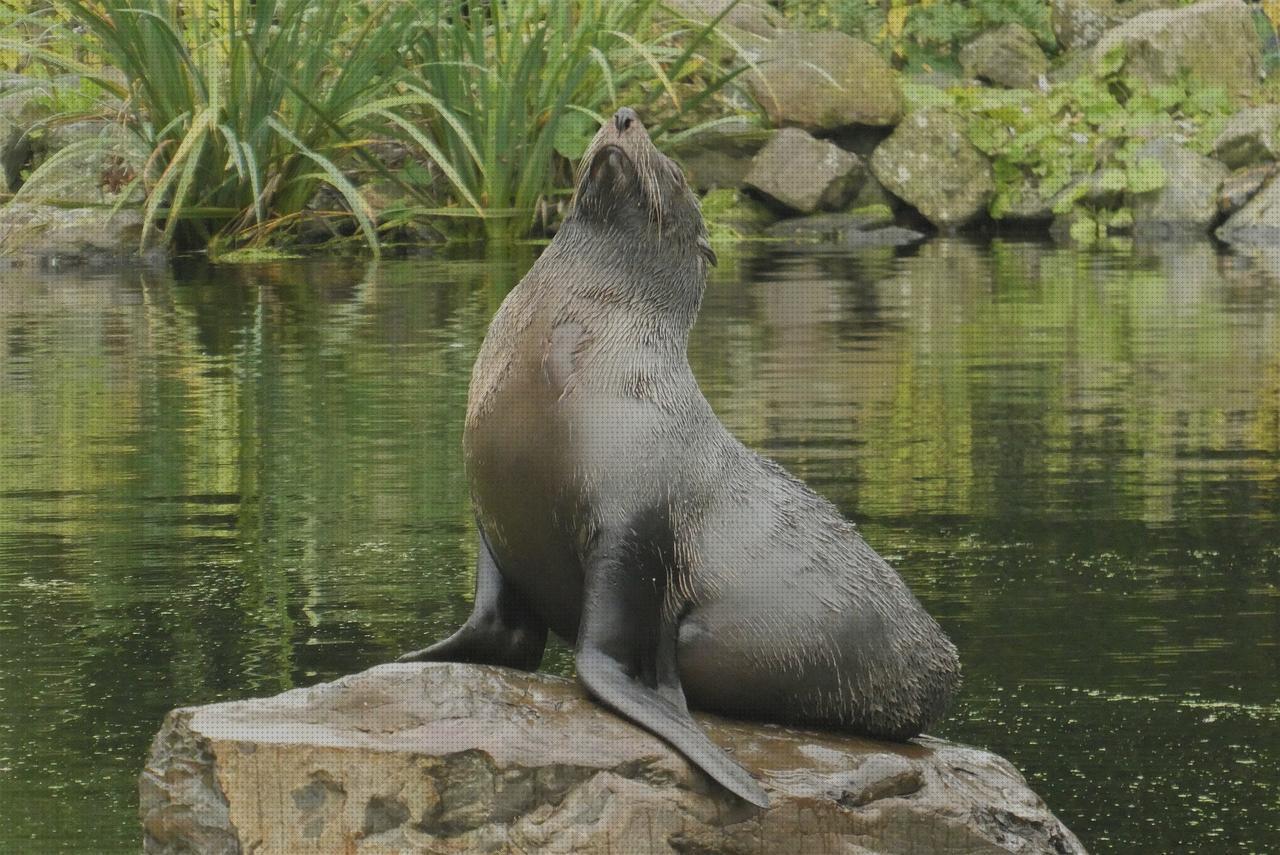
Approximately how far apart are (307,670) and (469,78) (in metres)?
13.8

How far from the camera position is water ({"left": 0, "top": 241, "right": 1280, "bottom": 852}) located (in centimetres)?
562

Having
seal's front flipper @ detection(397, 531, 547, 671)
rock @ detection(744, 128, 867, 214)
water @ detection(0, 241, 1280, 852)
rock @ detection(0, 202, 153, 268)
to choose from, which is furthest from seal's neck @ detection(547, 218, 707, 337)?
rock @ detection(744, 128, 867, 214)

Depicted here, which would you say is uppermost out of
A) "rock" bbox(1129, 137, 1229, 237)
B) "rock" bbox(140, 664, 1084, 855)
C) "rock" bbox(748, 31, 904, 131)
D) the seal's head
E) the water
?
"rock" bbox(748, 31, 904, 131)

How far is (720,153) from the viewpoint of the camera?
22281mm

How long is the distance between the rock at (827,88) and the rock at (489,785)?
18.4 meters

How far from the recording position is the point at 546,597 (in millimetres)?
4641

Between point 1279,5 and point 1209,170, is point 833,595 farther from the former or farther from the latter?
point 1279,5

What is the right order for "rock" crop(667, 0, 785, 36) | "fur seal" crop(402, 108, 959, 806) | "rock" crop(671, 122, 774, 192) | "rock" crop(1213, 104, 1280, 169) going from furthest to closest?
"rock" crop(667, 0, 785, 36) < "rock" crop(1213, 104, 1280, 169) < "rock" crop(671, 122, 774, 192) < "fur seal" crop(402, 108, 959, 806)

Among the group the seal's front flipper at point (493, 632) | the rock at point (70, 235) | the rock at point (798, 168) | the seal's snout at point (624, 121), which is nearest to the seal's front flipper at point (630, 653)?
the seal's front flipper at point (493, 632)

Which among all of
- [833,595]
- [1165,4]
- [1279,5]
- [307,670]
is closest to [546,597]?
[833,595]

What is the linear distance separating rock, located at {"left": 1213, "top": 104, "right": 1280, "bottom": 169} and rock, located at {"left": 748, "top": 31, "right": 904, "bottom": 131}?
10.7 feet

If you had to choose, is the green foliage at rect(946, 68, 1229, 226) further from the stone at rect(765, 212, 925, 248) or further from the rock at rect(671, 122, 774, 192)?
the rock at rect(671, 122, 774, 192)

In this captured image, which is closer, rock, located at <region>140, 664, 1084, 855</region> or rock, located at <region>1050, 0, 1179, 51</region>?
rock, located at <region>140, 664, 1084, 855</region>

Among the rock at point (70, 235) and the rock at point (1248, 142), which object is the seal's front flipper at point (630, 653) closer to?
Answer: the rock at point (70, 235)
